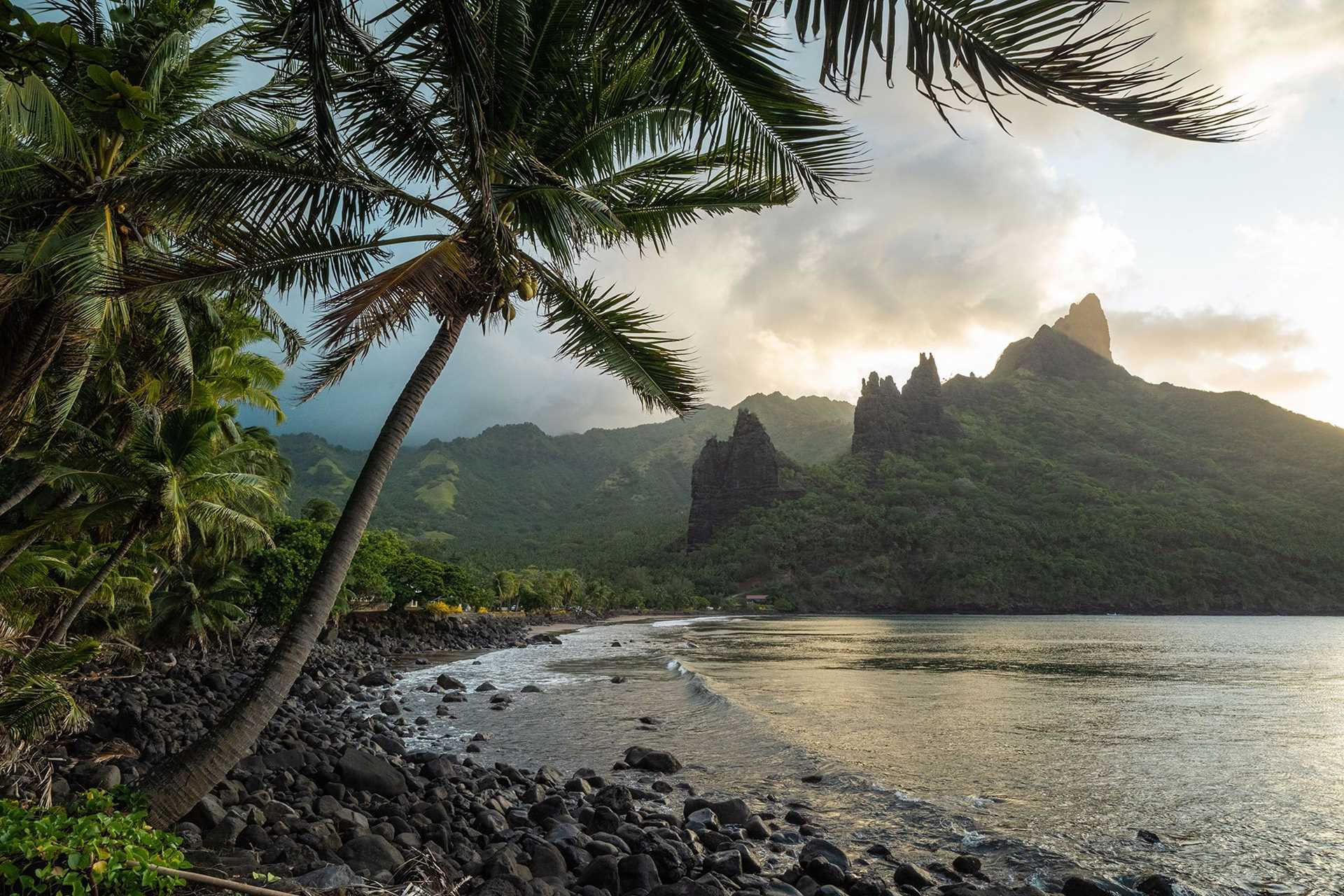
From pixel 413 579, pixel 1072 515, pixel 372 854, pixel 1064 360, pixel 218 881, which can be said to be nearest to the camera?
pixel 218 881

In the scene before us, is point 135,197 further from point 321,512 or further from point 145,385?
point 321,512

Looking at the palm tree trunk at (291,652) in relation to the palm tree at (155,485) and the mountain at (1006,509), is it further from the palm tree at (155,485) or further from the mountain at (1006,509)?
the mountain at (1006,509)

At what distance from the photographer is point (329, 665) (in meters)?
23.7

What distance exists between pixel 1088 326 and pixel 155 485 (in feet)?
585

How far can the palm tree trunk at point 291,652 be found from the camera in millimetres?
5004

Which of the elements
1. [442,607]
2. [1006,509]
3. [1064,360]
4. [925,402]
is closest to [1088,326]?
[1064,360]

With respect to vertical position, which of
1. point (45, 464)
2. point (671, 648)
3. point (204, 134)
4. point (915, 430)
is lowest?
point (671, 648)

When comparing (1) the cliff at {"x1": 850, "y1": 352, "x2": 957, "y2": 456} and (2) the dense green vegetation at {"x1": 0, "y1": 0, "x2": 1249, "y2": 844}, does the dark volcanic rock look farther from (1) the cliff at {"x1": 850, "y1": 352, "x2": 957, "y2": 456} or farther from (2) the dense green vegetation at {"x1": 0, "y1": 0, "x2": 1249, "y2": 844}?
(1) the cliff at {"x1": 850, "y1": 352, "x2": 957, "y2": 456}

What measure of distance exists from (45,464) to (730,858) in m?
12.5

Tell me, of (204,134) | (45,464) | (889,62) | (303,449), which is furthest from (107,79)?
(303,449)

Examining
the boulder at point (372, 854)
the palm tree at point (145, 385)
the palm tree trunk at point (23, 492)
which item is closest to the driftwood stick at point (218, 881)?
the boulder at point (372, 854)

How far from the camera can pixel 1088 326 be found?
155 metres

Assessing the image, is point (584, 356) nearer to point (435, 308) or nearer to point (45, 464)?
point (435, 308)

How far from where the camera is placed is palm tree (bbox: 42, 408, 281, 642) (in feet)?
39.4
